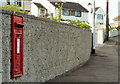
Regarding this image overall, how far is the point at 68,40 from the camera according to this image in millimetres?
11805

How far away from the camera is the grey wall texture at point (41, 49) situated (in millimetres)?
6117

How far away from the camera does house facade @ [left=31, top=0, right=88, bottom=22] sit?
56588mm

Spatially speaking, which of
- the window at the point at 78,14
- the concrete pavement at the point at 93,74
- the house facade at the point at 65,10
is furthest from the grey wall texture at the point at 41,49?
the window at the point at 78,14

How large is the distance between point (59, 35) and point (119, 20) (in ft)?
365

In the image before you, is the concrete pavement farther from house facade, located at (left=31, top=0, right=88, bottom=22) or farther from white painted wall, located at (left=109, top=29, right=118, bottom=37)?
house facade, located at (left=31, top=0, right=88, bottom=22)

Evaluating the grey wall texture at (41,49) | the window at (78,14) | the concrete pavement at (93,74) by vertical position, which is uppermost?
the window at (78,14)

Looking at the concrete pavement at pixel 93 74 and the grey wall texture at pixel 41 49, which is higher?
the grey wall texture at pixel 41 49

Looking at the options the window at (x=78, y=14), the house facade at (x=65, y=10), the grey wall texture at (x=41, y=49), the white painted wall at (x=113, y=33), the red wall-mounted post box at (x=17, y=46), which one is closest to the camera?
the grey wall texture at (x=41, y=49)

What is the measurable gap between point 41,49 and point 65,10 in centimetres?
5421

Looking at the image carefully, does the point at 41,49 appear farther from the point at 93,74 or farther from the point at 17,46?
the point at 93,74

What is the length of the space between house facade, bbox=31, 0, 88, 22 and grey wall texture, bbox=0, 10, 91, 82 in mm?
44637

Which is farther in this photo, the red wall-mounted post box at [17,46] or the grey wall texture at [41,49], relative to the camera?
the red wall-mounted post box at [17,46]

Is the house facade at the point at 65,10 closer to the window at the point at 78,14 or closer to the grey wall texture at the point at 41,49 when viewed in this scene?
the window at the point at 78,14

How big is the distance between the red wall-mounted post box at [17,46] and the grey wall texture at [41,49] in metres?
0.11
